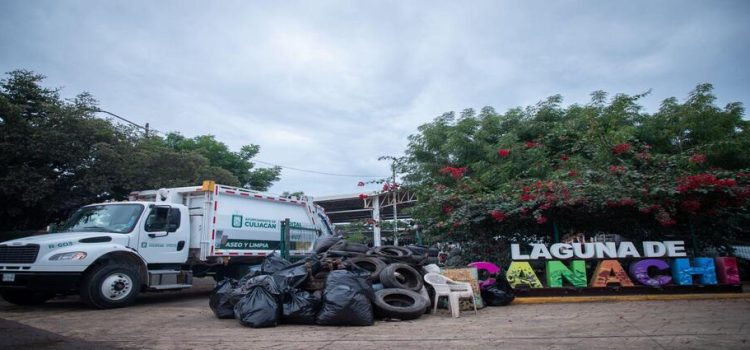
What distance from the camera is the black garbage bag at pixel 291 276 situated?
6500mm

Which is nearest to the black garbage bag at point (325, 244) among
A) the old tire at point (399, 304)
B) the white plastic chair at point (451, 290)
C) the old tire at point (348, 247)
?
the old tire at point (348, 247)

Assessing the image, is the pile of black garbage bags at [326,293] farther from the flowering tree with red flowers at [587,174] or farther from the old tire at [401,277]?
the flowering tree with red flowers at [587,174]

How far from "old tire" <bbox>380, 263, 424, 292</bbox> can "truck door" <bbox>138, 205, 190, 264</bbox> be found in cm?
512

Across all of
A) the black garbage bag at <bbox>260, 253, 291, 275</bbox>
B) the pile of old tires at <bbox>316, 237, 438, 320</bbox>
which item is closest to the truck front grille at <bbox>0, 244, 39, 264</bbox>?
the black garbage bag at <bbox>260, 253, 291, 275</bbox>

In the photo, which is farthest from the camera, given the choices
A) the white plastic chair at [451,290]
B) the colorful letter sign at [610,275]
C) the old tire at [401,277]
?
the colorful letter sign at [610,275]

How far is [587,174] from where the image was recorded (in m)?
9.20

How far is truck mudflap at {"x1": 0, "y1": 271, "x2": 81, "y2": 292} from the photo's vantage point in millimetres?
7711

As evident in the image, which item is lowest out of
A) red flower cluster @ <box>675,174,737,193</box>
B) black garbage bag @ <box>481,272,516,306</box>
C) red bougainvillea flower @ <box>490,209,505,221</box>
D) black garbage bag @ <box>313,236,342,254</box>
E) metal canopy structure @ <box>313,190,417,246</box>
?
black garbage bag @ <box>481,272,516,306</box>

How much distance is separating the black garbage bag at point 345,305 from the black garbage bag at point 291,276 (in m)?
0.58

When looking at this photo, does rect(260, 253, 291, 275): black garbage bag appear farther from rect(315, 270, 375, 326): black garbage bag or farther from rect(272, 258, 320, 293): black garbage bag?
rect(315, 270, 375, 326): black garbage bag

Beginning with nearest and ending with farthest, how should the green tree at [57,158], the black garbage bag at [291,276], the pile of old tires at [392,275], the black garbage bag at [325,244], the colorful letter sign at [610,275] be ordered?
1. the black garbage bag at [291,276]
2. the pile of old tires at [392,275]
3. the colorful letter sign at [610,275]
4. the black garbage bag at [325,244]
5. the green tree at [57,158]

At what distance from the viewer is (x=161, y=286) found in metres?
9.23

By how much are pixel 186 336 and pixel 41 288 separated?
418 cm

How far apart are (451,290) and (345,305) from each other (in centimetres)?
219
